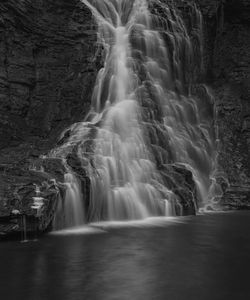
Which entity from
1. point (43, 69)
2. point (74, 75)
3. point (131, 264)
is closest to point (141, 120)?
point (74, 75)

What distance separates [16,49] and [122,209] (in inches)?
531

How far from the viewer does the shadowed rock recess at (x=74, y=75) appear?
22.9 m

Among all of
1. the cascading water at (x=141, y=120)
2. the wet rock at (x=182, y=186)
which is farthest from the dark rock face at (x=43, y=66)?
the wet rock at (x=182, y=186)

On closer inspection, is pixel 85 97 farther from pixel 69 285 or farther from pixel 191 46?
pixel 69 285

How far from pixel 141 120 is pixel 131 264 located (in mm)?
12567

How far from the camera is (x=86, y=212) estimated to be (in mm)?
15445

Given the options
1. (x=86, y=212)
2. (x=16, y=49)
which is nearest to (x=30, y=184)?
(x=86, y=212)

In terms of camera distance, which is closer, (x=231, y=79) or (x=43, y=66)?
(x=43, y=66)

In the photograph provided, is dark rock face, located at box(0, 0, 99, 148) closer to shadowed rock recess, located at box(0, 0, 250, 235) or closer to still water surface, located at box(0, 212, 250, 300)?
shadowed rock recess, located at box(0, 0, 250, 235)

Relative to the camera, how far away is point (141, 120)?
2214cm

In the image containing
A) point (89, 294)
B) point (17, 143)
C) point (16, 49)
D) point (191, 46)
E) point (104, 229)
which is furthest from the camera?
point (191, 46)

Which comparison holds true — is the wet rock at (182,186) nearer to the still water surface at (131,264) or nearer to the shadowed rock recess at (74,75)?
the shadowed rock recess at (74,75)

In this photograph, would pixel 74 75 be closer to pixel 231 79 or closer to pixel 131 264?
pixel 231 79

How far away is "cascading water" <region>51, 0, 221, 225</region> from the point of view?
17172mm
